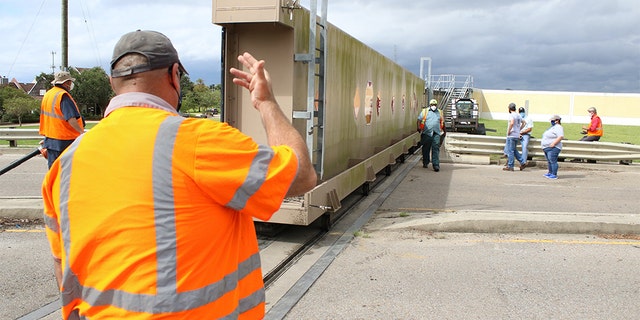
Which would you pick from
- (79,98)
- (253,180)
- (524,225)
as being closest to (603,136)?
(524,225)

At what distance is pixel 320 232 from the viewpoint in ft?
23.7

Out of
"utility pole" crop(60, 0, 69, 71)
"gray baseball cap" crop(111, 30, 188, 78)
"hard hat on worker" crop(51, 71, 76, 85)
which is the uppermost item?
"utility pole" crop(60, 0, 69, 71)

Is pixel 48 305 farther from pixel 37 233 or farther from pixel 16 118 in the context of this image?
pixel 16 118

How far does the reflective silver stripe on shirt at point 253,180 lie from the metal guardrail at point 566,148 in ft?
50.6

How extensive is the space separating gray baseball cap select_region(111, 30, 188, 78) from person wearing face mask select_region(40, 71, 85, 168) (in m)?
5.85

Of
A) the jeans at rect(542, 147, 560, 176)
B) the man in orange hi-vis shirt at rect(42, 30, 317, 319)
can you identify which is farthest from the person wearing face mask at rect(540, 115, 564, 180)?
the man in orange hi-vis shirt at rect(42, 30, 317, 319)

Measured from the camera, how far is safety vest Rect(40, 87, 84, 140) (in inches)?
276

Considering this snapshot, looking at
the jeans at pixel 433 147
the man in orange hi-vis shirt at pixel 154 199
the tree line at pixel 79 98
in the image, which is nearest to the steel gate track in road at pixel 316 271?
the man in orange hi-vis shirt at pixel 154 199

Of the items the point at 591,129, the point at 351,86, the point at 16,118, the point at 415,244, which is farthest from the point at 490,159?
the point at 16,118

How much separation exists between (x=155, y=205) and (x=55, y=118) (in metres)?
6.33

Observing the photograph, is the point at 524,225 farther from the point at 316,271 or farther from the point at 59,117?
the point at 59,117

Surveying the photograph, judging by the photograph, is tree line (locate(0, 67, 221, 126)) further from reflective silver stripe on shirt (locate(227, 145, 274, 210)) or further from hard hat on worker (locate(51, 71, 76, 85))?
reflective silver stripe on shirt (locate(227, 145, 274, 210))

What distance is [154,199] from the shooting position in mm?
1579

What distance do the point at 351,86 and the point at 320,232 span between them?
2.77m
